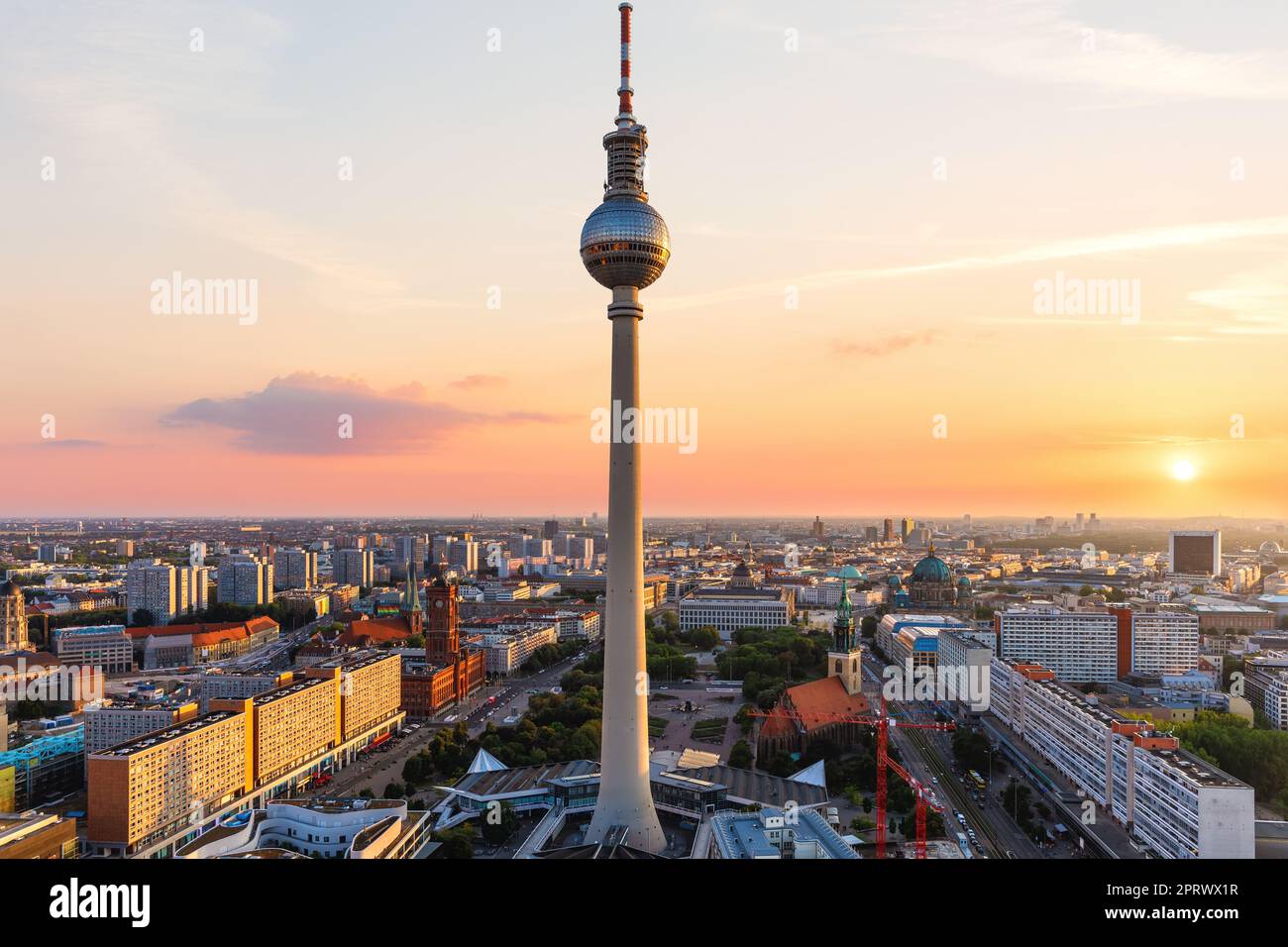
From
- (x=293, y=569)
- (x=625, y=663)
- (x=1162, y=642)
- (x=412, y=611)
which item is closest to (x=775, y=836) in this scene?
(x=625, y=663)

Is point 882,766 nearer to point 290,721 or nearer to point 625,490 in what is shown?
point 625,490

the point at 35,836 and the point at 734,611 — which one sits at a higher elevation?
the point at 35,836

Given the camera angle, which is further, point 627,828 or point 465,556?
point 465,556

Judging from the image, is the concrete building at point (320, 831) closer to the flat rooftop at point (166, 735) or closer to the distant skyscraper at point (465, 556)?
the flat rooftop at point (166, 735)

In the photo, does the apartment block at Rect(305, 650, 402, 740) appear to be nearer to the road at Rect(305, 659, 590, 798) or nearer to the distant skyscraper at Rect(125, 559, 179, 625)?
the road at Rect(305, 659, 590, 798)

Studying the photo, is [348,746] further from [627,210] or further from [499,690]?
[627,210]

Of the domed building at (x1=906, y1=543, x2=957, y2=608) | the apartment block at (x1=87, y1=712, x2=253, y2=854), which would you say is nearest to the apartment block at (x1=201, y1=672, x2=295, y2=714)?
the apartment block at (x1=87, y1=712, x2=253, y2=854)

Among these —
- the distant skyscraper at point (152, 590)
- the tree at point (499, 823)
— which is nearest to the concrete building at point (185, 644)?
the distant skyscraper at point (152, 590)
